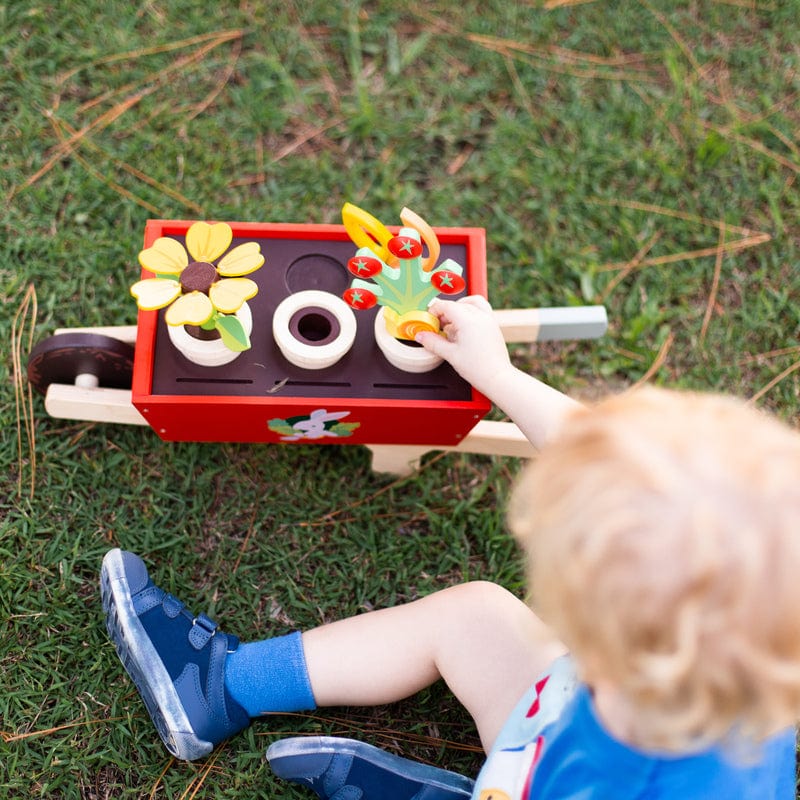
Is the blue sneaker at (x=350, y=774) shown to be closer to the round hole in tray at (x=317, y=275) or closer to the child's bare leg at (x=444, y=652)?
the child's bare leg at (x=444, y=652)

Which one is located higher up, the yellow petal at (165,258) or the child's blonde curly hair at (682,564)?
the yellow petal at (165,258)

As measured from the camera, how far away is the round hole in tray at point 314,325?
0.94 metres

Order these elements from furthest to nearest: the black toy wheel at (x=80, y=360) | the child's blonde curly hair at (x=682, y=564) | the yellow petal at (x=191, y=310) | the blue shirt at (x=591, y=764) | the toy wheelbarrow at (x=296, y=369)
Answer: the black toy wheel at (x=80, y=360) < the toy wheelbarrow at (x=296, y=369) < the yellow petal at (x=191, y=310) < the blue shirt at (x=591, y=764) < the child's blonde curly hair at (x=682, y=564)

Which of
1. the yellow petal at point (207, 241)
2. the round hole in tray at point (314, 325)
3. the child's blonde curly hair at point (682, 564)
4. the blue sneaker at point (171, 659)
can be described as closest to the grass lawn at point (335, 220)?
the blue sneaker at point (171, 659)

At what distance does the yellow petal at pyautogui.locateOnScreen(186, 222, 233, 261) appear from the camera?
904mm

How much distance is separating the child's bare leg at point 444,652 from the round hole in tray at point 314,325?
1.09 ft

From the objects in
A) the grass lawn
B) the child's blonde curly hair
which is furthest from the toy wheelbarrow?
the child's blonde curly hair

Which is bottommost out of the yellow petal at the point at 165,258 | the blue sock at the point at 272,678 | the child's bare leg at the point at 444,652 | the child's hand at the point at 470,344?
the blue sock at the point at 272,678

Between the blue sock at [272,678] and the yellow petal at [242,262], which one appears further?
the blue sock at [272,678]

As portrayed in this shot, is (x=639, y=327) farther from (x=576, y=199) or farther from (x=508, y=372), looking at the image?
(x=508, y=372)

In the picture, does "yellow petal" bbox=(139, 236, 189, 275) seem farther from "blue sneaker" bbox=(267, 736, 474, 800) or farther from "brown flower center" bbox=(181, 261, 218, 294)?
"blue sneaker" bbox=(267, 736, 474, 800)

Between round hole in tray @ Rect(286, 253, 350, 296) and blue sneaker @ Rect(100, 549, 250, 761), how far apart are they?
410 millimetres

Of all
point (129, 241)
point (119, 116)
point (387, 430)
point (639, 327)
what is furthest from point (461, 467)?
point (119, 116)

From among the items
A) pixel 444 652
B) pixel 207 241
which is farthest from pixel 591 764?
pixel 207 241
